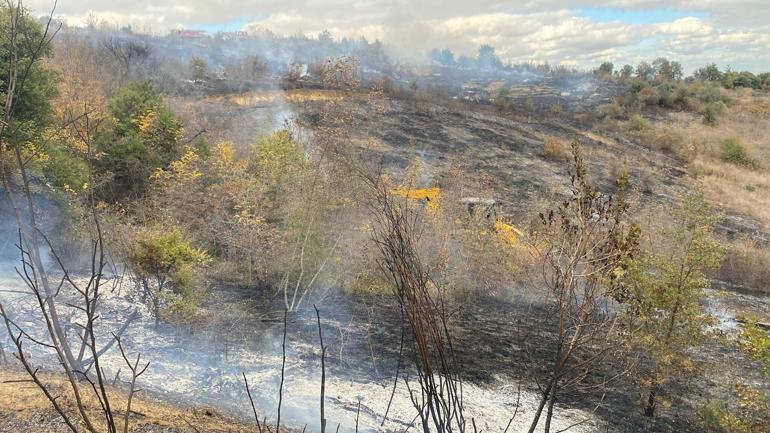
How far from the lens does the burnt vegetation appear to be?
2893 millimetres

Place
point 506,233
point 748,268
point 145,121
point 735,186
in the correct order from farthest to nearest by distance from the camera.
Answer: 1. point 735,186
2. point 748,268
3. point 506,233
4. point 145,121

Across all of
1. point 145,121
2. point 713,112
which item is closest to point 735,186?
point 713,112

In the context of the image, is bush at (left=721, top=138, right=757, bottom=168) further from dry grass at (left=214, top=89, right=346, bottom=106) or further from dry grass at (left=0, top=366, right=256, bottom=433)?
dry grass at (left=0, top=366, right=256, bottom=433)

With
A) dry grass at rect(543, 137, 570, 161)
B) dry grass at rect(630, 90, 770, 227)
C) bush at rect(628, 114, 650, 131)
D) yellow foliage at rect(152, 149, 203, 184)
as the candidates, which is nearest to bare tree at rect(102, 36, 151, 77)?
yellow foliage at rect(152, 149, 203, 184)

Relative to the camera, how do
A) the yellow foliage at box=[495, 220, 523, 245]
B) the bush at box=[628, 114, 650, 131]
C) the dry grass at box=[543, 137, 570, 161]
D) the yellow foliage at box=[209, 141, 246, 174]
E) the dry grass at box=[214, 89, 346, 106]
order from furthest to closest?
the bush at box=[628, 114, 650, 131]
the dry grass at box=[543, 137, 570, 161]
the dry grass at box=[214, 89, 346, 106]
the yellow foliage at box=[495, 220, 523, 245]
the yellow foliage at box=[209, 141, 246, 174]

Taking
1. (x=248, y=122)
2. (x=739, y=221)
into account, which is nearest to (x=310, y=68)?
(x=248, y=122)

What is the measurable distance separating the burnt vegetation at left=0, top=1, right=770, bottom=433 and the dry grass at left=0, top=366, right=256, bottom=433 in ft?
0.12

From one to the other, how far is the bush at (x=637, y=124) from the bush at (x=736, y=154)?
4548mm

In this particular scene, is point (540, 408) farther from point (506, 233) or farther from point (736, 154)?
point (736, 154)

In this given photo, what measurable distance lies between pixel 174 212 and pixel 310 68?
69.7ft

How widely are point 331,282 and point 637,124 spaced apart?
26386mm

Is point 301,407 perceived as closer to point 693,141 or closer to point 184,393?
point 184,393

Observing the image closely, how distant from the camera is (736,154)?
2656 centimetres

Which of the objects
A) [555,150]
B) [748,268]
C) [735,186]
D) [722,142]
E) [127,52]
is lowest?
[748,268]
